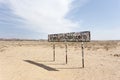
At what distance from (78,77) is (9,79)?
4412 mm

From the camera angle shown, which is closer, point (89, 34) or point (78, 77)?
point (78, 77)

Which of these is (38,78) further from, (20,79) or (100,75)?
(100,75)

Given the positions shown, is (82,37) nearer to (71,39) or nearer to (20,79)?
(71,39)

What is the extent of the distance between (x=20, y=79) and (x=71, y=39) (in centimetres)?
696

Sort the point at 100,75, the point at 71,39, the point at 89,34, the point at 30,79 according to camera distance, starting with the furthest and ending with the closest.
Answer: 1. the point at 71,39
2. the point at 89,34
3. the point at 100,75
4. the point at 30,79

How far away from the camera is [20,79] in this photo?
13.4m

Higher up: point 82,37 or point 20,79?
point 82,37

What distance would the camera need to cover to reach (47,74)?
48.7ft

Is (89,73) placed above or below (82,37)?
below

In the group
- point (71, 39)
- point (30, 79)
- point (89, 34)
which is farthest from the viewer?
point (71, 39)

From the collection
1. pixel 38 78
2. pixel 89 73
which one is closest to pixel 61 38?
pixel 89 73

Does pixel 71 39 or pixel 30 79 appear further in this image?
pixel 71 39

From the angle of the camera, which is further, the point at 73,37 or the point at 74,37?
the point at 73,37

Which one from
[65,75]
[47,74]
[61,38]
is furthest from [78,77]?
[61,38]
